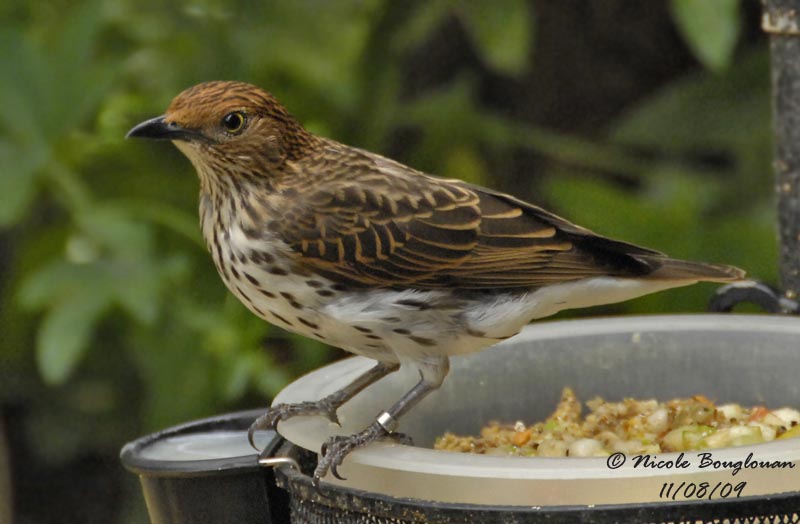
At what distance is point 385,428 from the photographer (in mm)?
3074

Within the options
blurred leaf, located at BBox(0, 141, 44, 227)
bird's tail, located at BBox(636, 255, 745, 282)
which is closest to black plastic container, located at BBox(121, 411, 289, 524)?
bird's tail, located at BBox(636, 255, 745, 282)

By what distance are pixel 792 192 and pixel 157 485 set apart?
6.42 ft

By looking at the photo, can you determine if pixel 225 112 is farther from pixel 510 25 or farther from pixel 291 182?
pixel 510 25

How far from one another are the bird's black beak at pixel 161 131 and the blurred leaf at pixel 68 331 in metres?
1.56

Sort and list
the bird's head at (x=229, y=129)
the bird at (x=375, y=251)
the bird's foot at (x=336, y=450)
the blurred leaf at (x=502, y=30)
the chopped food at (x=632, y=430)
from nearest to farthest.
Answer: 1. the bird's foot at (x=336, y=450)
2. the chopped food at (x=632, y=430)
3. the bird at (x=375, y=251)
4. the bird's head at (x=229, y=129)
5. the blurred leaf at (x=502, y=30)

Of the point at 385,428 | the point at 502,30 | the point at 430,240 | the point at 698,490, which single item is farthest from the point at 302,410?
the point at 502,30

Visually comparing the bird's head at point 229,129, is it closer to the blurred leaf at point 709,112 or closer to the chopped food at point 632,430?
the chopped food at point 632,430

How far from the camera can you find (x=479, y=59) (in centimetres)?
688

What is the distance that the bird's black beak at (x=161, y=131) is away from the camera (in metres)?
3.32

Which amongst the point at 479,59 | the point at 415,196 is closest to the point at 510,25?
the point at 479,59

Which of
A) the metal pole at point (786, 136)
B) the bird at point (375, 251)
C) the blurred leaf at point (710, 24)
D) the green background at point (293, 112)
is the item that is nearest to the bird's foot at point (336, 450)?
the bird at point (375, 251)

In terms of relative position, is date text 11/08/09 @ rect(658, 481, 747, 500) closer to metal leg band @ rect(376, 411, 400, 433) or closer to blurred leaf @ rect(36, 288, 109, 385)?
metal leg band @ rect(376, 411, 400, 433)

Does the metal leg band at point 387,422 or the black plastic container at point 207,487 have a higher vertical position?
the metal leg band at point 387,422

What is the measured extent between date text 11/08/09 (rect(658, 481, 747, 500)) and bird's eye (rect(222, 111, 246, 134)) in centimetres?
157
